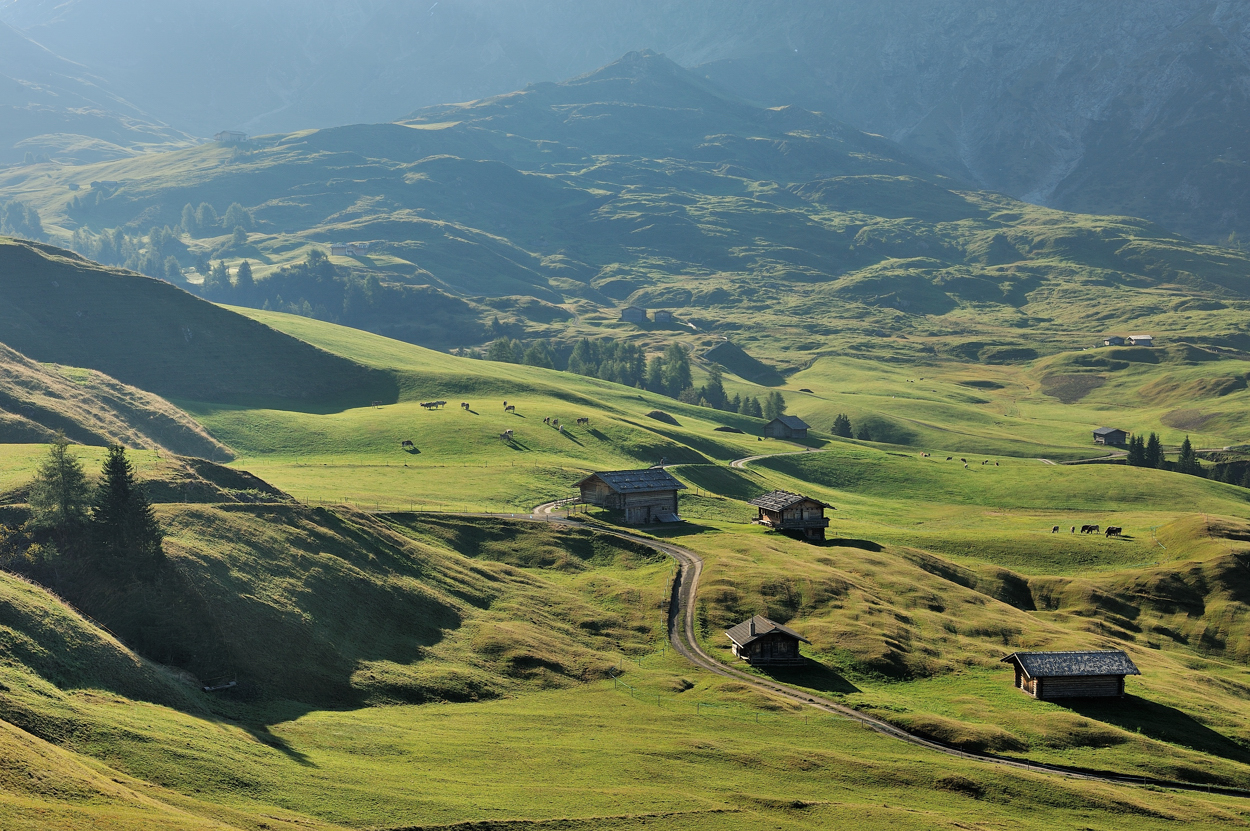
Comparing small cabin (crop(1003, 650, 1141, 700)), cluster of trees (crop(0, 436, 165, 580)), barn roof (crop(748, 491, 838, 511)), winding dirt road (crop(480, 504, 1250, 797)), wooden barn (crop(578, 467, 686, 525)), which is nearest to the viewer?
cluster of trees (crop(0, 436, 165, 580))

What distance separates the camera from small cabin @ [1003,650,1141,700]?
77.8 meters

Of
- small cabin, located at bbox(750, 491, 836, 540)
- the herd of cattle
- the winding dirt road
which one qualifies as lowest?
the winding dirt road

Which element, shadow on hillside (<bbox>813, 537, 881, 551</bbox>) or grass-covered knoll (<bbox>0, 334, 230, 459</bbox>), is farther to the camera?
grass-covered knoll (<bbox>0, 334, 230, 459</bbox>)

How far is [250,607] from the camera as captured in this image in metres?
66.3

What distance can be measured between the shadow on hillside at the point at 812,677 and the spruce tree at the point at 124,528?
46.9m

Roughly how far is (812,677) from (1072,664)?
21.2m

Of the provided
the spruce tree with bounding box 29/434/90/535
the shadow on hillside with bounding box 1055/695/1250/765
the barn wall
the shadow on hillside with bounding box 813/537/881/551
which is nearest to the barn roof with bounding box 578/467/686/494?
the shadow on hillside with bounding box 813/537/881/551

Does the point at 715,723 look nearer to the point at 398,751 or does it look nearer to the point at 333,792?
the point at 398,751

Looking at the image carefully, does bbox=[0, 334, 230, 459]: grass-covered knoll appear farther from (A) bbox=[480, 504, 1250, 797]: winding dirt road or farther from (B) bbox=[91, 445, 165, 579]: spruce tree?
(A) bbox=[480, 504, 1250, 797]: winding dirt road

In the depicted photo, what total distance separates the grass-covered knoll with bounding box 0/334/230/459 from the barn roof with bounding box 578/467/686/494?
202 feet

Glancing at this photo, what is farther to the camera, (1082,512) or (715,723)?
(1082,512)

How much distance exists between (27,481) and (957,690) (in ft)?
247

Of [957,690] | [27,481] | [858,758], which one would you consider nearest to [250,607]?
[27,481]

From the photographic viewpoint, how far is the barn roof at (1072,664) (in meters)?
77.9
